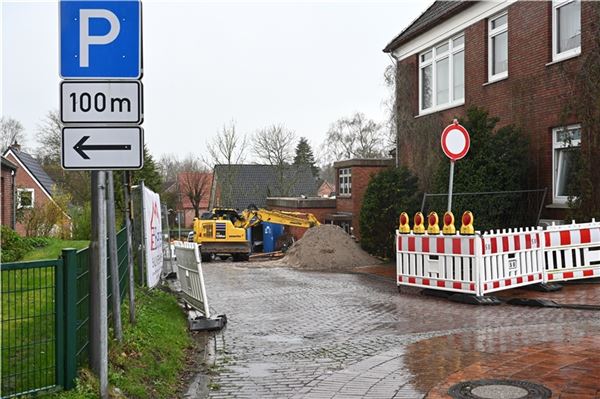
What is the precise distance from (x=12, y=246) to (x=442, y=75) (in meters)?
14.3

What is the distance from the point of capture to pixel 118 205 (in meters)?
20.1

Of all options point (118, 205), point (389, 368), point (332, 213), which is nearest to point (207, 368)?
point (389, 368)

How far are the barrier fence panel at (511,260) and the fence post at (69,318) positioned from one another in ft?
25.3

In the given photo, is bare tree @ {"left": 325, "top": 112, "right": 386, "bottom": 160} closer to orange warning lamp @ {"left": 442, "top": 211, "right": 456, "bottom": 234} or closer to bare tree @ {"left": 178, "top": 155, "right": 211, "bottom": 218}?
bare tree @ {"left": 178, "top": 155, "right": 211, "bottom": 218}

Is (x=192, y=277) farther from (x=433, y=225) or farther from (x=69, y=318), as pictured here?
(x=69, y=318)

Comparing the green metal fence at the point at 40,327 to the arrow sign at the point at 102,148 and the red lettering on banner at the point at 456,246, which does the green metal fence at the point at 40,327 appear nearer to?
the arrow sign at the point at 102,148

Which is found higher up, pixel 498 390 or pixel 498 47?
pixel 498 47

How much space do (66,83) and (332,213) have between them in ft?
104

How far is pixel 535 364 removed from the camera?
6918 mm

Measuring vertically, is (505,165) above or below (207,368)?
above

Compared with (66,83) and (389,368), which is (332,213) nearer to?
(389,368)

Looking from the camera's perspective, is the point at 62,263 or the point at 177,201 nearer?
the point at 62,263

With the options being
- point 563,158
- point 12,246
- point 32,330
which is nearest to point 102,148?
point 32,330

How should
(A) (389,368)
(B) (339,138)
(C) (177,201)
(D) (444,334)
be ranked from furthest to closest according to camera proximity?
(B) (339,138) < (C) (177,201) < (D) (444,334) < (A) (389,368)
